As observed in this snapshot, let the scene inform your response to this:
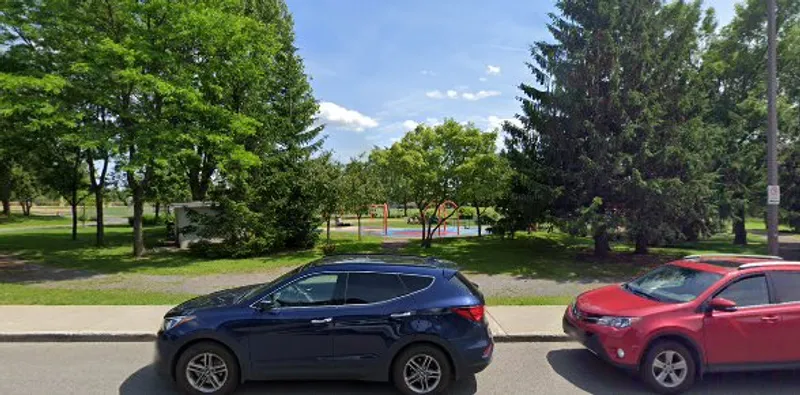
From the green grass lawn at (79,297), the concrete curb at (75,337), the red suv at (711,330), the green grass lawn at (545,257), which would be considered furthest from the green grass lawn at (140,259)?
the red suv at (711,330)

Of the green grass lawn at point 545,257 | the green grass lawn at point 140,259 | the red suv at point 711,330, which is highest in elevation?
the red suv at point 711,330

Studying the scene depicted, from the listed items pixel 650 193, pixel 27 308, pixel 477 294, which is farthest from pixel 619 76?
pixel 27 308

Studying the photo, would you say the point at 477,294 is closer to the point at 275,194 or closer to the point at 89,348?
the point at 89,348

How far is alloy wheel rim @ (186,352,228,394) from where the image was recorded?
16.6ft

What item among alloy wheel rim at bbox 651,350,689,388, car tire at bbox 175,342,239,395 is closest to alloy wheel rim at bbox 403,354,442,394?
car tire at bbox 175,342,239,395

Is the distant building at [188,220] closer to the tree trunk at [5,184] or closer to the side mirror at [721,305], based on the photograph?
the side mirror at [721,305]

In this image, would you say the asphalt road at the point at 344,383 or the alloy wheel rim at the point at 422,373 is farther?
the asphalt road at the point at 344,383

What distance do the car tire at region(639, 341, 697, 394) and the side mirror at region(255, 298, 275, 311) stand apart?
4280 millimetres

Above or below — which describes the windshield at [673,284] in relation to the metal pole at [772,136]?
below

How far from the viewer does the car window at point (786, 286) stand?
18.4 ft

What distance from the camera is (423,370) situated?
5.14 metres

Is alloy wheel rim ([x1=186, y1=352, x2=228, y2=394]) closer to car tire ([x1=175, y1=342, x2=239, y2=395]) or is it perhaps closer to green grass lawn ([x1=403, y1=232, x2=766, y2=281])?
car tire ([x1=175, y1=342, x2=239, y2=395])

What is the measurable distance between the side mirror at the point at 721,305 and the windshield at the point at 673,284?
0.73 ft

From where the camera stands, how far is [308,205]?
2138 cm
